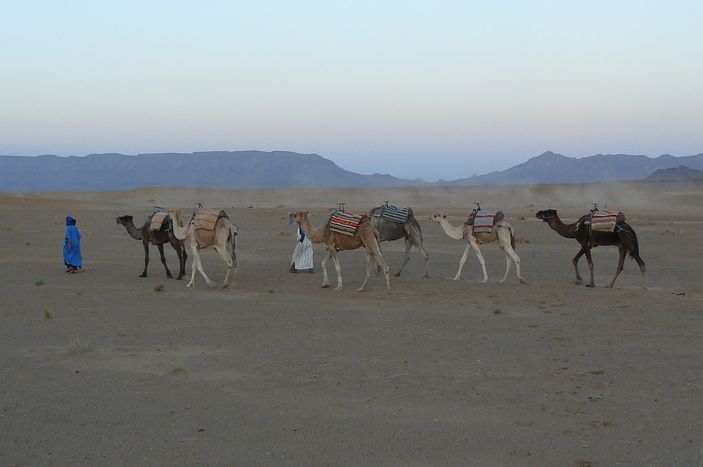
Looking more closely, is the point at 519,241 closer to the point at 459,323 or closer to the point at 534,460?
the point at 459,323

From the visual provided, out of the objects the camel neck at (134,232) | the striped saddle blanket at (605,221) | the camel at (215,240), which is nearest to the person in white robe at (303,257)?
the camel at (215,240)

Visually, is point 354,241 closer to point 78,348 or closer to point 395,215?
point 395,215

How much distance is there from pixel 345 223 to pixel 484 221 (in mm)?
3339

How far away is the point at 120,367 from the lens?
9352 millimetres

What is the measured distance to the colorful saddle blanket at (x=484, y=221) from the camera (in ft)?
55.6

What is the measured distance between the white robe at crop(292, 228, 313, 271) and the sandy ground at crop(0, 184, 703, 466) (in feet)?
2.42

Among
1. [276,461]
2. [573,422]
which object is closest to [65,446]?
[276,461]

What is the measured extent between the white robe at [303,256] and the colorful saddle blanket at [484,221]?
3.86 metres

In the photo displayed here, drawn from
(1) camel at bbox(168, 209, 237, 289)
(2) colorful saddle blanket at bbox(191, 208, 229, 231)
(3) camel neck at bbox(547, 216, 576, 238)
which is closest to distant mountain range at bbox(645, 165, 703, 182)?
(3) camel neck at bbox(547, 216, 576, 238)

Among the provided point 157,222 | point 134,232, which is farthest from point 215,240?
point 134,232

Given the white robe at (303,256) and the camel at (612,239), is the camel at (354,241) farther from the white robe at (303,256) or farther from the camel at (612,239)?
the camel at (612,239)

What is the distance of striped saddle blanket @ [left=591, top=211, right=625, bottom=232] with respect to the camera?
52.1ft

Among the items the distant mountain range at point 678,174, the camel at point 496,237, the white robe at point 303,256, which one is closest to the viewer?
the camel at point 496,237

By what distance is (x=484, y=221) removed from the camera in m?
17.0
